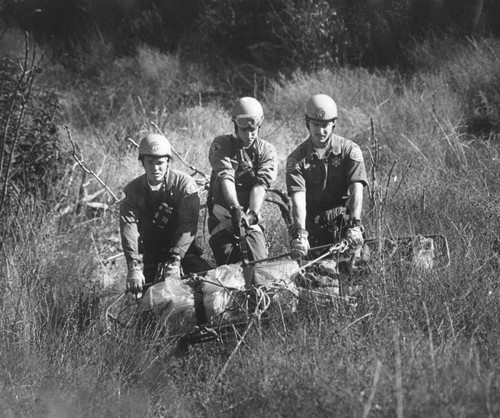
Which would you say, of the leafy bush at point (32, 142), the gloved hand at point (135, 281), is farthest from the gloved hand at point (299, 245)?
the leafy bush at point (32, 142)

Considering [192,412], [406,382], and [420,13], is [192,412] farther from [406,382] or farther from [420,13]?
[420,13]

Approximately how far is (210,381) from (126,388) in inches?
27.1

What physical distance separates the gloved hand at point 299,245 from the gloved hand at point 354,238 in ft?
0.96

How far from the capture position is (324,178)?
6.64 meters

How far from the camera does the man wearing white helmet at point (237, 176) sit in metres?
Result: 6.61

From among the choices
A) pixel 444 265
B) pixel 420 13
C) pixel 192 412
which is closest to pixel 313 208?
pixel 444 265

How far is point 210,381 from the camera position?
4816 mm

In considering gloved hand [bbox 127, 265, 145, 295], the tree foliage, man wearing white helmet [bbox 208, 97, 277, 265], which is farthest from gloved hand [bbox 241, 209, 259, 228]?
the tree foliage

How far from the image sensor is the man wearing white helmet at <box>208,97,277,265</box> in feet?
21.7

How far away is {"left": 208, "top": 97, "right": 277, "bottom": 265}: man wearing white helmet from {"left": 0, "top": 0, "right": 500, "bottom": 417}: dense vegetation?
0.94m

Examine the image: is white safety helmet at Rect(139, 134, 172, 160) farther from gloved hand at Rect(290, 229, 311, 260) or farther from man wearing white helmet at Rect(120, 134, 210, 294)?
gloved hand at Rect(290, 229, 311, 260)

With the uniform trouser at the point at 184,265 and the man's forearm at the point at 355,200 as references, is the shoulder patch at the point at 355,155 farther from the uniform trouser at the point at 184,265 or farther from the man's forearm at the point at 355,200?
the uniform trouser at the point at 184,265

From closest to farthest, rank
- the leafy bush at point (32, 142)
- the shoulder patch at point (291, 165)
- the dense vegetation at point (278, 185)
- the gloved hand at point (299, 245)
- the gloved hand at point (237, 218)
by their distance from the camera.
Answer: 1. the dense vegetation at point (278, 185)
2. the gloved hand at point (299, 245)
3. the gloved hand at point (237, 218)
4. the shoulder patch at point (291, 165)
5. the leafy bush at point (32, 142)

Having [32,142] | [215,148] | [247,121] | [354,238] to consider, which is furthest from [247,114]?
[32,142]
